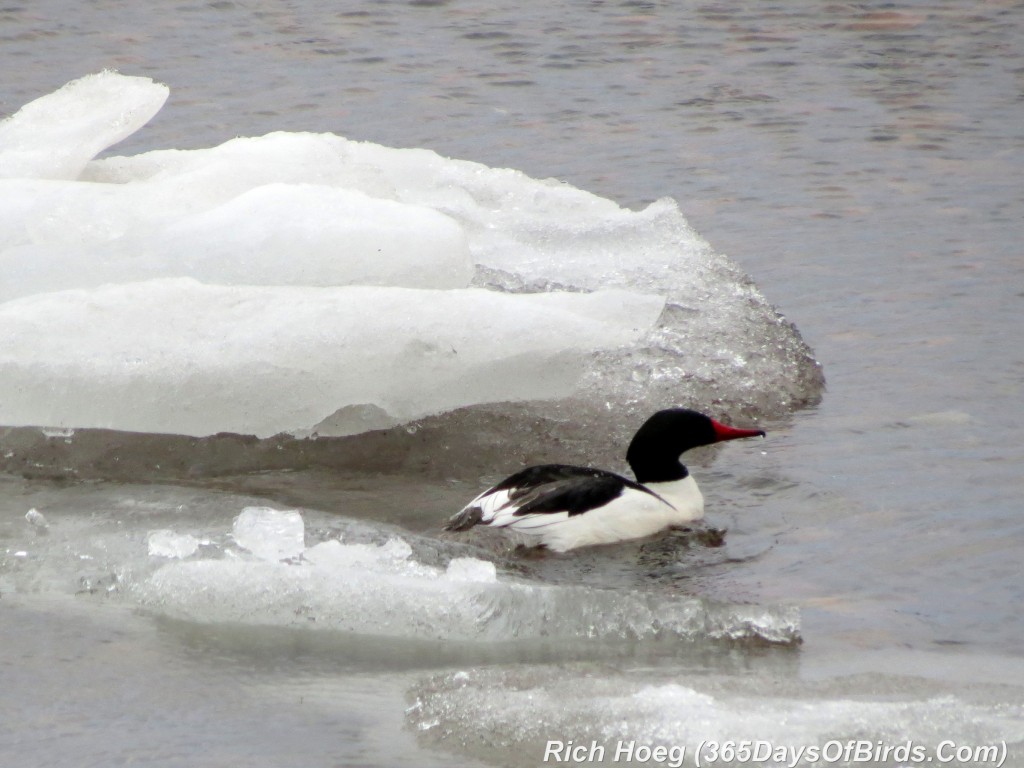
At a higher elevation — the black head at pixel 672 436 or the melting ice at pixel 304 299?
the melting ice at pixel 304 299

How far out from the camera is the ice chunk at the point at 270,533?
14.1ft

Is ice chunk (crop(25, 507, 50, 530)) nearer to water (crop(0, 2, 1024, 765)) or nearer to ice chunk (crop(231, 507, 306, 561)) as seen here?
water (crop(0, 2, 1024, 765))

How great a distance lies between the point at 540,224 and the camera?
283 inches

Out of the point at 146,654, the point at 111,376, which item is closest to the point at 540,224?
the point at 111,376

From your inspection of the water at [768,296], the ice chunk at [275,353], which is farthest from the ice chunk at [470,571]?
the ice chunk at [275,353]

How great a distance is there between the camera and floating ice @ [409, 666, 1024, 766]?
128 inches

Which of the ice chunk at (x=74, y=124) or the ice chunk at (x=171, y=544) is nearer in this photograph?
the ice chunk at (x=171, y=544)

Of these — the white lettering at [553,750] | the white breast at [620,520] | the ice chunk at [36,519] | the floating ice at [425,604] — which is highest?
the white lettering at [553,750]

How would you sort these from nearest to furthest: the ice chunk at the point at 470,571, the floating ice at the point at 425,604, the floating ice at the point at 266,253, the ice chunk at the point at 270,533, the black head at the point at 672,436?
the floating ice at the point at 425,604
the ice chunk at the point at 470,571
the ice chunk at the point at 270,533
the black head at the point at 672,436
the floating ice at the point at 266,253

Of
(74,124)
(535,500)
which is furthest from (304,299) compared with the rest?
(74,124)

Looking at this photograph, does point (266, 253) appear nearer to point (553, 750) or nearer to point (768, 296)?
point (768, 296)

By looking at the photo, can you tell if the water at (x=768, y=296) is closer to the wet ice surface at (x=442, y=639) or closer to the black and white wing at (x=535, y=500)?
the wet ice surface at (x=442, y=639)

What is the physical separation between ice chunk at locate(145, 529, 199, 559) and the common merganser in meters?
0.81

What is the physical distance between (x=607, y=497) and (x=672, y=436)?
465 mm
